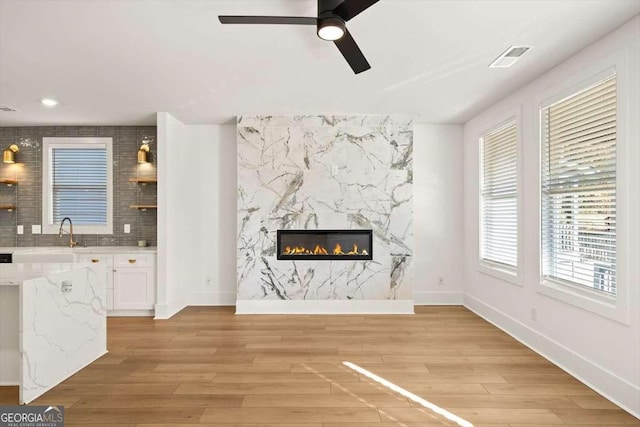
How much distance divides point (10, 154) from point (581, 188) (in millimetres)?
6831

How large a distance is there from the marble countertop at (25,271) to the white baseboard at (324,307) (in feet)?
7.47

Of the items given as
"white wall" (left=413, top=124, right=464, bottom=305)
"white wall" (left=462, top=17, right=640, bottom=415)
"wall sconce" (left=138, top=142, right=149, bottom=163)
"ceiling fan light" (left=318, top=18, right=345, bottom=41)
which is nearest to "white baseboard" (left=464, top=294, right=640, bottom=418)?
"white wall" (left=462, top=17, right=640, bottom=415)

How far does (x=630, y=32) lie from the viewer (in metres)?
2.55

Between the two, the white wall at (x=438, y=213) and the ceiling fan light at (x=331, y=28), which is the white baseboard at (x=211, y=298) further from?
the ceiling fan light at (x=331, y=28)

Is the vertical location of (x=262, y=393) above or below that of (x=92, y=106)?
below

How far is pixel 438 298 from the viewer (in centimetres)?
556

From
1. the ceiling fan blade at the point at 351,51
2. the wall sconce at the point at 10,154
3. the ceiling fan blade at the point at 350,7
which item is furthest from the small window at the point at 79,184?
the ceiling fan blade at the point at 350,7

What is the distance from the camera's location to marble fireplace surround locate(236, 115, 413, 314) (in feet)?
16.7

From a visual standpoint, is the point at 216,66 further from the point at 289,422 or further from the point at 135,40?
the point at 289,422

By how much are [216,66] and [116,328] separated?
3171mm

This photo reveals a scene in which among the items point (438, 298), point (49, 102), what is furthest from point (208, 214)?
point (438, 298)

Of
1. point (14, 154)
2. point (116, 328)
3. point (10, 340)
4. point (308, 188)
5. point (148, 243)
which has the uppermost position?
point (14, 154)

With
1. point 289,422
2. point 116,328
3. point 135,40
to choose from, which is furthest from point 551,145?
point 116,328

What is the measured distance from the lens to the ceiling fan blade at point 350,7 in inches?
79.9
